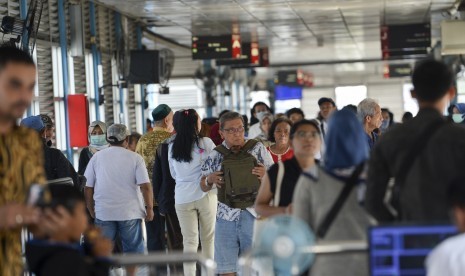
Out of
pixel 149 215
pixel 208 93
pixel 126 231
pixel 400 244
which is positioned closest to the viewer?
pixel 400 244

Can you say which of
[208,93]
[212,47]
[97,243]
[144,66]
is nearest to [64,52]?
[144,66]

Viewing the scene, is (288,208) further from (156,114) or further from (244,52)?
(244,52)

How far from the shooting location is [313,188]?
521 centimetres

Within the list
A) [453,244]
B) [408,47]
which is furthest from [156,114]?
[408,47]

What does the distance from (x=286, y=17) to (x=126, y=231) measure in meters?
11.3

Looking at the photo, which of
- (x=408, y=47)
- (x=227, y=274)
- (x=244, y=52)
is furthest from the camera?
(x=244, y=52)

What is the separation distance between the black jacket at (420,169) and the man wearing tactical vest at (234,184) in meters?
3.75

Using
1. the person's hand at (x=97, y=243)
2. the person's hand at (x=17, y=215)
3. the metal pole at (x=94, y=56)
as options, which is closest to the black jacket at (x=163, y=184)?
the person's hand at (x=97, y=243)

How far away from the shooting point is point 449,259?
12.8ft

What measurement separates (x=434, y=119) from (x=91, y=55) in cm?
1241

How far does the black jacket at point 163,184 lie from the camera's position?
34.8 ft

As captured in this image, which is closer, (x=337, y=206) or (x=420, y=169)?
(x=420, y=169)

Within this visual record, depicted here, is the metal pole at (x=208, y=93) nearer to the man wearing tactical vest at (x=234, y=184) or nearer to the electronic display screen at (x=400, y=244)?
the man wearing tactical vest at (x=234, y=184)

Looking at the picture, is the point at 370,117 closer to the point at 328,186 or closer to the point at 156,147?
the point at 156,147
